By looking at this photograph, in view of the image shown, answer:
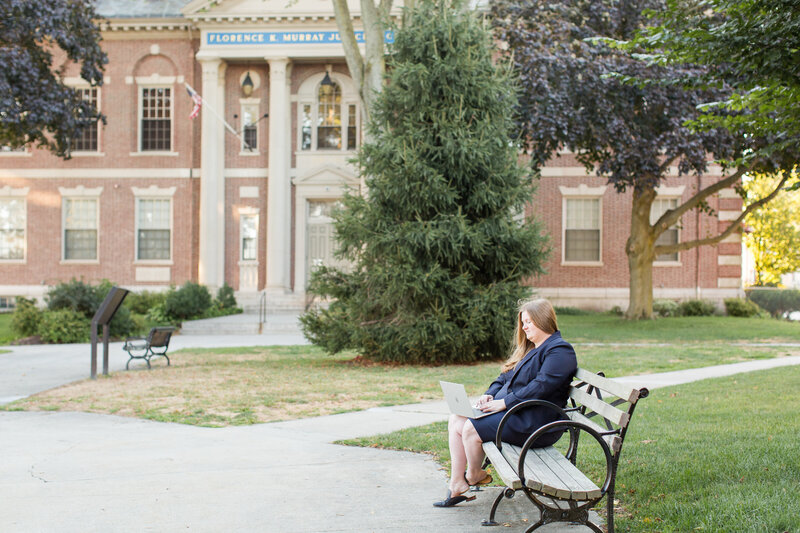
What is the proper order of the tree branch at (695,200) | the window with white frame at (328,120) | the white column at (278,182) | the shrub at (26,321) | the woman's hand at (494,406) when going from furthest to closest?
the window with white frame at (328,120) < the white column at (278,182) < the tree branch at (695,200) < the shrub at (26,321) < the woman's hand at (494,406)

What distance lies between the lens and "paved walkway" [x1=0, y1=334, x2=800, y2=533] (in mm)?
5051

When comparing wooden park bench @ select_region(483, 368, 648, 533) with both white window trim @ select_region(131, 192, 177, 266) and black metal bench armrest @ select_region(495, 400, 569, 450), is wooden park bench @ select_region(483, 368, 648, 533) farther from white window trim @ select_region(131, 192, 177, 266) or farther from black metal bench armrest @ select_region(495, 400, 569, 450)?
white window trim @ select_region(131, 192, 177, 266)

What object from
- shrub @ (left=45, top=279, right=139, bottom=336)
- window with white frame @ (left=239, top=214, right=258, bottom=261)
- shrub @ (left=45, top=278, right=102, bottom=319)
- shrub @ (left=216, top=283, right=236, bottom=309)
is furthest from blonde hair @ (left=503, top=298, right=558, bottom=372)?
window with white frame @ (left=239, top=214, right=258, bottom=261)

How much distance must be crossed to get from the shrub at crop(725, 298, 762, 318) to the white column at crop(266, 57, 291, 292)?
16.3m

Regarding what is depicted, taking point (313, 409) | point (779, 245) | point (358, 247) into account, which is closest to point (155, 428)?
point (313, 409)

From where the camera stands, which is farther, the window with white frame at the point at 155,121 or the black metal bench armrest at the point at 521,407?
the window with white frame at the point at 155,121

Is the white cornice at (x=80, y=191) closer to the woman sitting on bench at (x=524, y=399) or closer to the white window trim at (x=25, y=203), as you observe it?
the white window trim at (x=25, y=203)

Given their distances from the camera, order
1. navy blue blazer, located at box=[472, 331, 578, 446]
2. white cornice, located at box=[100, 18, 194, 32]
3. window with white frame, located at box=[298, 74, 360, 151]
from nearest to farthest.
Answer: navy blue blazer, located at box=[472, 331, 578, 446] < white cornice, located at box=[100, 18, 194, 32] < window with white frame, located at box=[298, 74, 360, 151]

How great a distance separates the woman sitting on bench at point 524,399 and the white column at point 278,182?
24128mm

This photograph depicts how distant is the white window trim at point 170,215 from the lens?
30.4 metres

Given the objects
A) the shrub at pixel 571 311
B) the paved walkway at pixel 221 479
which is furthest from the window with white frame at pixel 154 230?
the paved walkway at pixel 221 479

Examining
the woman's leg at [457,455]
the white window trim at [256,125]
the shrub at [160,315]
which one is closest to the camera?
the woman's leg at [457,455]

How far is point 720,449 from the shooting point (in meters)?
6.43

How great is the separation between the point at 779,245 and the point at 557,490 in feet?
154
